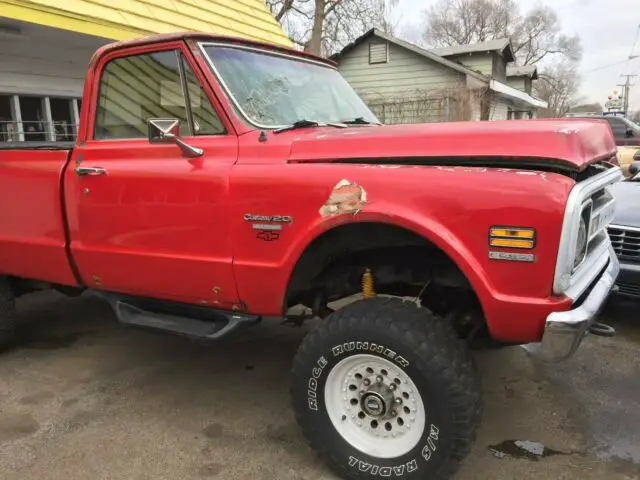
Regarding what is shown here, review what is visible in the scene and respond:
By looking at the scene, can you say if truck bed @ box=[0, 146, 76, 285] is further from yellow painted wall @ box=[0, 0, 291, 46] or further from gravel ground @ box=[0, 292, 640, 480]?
yellow painted wall @ box=[0, 0, 291, 46]

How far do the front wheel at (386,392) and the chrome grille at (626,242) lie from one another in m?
2.61

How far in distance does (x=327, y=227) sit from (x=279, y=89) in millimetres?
1214

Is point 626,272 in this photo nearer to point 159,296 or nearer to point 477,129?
point 477,129

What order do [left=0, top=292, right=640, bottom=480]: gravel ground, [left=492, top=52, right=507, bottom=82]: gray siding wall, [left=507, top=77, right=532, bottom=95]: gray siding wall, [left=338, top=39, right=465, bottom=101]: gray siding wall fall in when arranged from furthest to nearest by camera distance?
[left=507, top=77, right=532, bottom=95]: gray siding wall → [left=492, top=52, right=507, bottom=82]: gray siding wall → [left=338, top=39, right=465, bottom=101]: gray siding wall → [left=0, top=292, right=640, bottom=480]: gravel ground

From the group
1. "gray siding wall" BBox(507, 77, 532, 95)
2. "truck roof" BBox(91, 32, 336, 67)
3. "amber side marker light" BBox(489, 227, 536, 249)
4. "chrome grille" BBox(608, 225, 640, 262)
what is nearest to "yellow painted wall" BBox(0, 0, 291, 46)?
"truck roof" BBox(91, 32, 336, 67)

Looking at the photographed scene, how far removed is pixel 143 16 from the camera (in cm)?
680

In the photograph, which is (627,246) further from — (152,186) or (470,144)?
(152,186)

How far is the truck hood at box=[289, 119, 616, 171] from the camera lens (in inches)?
94.7

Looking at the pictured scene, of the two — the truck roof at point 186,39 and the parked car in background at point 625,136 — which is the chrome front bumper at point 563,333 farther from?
the parked car in background at point 625,136

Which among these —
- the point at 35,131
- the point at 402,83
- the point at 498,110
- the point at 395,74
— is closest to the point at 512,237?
the point at 35,131

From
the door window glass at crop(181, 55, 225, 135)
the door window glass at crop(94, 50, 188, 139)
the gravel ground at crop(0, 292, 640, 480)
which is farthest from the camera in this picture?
the door window glass at crop(94, 50, 188, 139)

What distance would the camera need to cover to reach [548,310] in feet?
7.68

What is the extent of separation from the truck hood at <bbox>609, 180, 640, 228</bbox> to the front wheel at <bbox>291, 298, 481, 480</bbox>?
2.78 m

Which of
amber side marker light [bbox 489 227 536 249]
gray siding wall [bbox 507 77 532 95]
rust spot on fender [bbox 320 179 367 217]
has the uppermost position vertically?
gray siding wall [bbox 507 77 532 95]
